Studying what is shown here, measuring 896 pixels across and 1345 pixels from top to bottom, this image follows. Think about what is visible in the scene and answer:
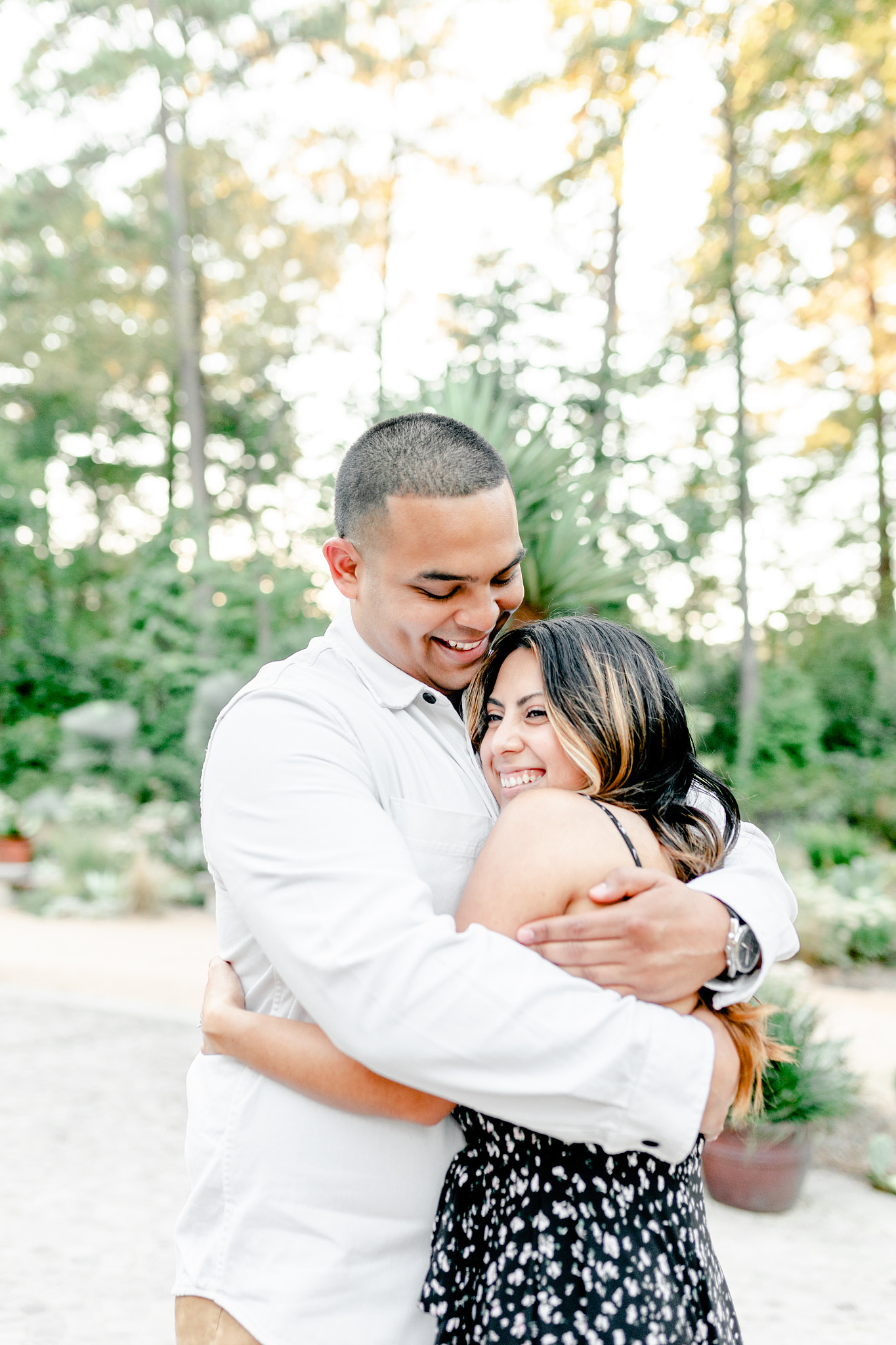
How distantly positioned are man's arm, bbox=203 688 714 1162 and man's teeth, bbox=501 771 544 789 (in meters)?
0.39

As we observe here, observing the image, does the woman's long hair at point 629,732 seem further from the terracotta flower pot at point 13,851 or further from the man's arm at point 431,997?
the terracotta flower pot at point 13,851

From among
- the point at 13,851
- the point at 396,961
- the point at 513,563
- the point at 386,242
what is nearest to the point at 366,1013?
the point at 396,961

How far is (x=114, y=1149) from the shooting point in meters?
4.71

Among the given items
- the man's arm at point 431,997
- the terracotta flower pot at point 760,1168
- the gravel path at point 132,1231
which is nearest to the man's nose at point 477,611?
the man's arm at point 431,997

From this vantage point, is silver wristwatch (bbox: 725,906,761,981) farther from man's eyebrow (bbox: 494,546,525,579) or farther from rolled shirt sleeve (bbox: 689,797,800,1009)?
man's eyebrow (bbox: 494,546,525,579)

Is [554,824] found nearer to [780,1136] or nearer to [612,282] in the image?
[780,1136]

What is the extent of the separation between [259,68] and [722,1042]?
1908cm

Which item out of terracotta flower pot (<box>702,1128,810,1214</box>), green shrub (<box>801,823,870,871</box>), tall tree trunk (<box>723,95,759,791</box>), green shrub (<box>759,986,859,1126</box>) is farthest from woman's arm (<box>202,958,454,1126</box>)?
tall tree trunk (<box>723,95,759,791</box>)

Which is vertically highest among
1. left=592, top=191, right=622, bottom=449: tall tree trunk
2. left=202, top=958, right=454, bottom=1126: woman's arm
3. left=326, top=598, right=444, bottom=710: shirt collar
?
left=592, top=191, right=622, bottom=449: tall tree trunk

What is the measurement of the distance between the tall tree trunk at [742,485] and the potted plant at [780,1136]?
397 inches

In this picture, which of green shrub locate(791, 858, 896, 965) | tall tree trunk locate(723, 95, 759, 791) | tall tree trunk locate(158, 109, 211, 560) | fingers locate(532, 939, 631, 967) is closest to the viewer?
fingers locate(532, 939, 631, 967)

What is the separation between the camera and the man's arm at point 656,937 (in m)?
1.23

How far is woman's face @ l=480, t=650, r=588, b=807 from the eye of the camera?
1581 mm

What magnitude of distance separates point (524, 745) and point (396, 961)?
1.80 feet
